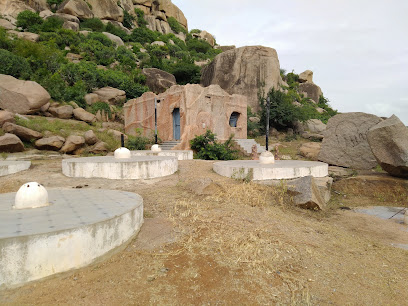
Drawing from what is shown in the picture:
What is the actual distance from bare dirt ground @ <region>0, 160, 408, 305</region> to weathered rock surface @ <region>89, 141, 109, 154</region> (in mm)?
7750

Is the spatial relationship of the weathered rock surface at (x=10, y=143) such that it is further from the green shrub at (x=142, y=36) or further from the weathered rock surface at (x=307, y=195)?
the green shrub at (x=142, y=36)

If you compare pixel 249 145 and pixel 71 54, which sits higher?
pixel 71 54

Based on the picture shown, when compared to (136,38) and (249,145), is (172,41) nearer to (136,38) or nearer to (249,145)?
(136,38)

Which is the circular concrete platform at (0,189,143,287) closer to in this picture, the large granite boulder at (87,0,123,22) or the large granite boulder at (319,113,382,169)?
the large granite boulder at (319,113,382,169)

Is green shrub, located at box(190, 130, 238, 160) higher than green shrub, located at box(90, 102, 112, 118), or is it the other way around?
green shrub, located at box(90, 102, 112, 118)

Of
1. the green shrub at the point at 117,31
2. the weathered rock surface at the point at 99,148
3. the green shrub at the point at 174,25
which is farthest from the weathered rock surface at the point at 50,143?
the green shrub at the point at 174,25

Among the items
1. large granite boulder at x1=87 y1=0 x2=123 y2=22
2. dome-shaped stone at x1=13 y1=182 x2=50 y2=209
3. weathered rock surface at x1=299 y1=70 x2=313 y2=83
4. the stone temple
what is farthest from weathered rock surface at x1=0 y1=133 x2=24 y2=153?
weathered rock surface at x1=299 y1=70 x2=313 y2=83

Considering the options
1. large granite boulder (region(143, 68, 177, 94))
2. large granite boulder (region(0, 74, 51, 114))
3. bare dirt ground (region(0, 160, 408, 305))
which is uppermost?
large granite boulder (region(143, 68, 177, 94))

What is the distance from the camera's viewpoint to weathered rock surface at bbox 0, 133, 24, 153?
31.8ft

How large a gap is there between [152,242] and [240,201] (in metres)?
2.20

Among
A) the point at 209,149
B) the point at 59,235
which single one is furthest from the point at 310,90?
the point at 59,235

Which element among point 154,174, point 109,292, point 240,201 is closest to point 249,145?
point 154,174

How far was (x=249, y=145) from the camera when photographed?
1498 cm

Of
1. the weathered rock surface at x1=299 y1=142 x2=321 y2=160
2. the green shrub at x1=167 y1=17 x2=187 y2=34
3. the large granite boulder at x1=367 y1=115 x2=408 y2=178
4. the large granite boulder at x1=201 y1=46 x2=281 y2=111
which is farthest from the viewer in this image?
the green shrub at x1=167 y1=17 x2=187 y2=34
